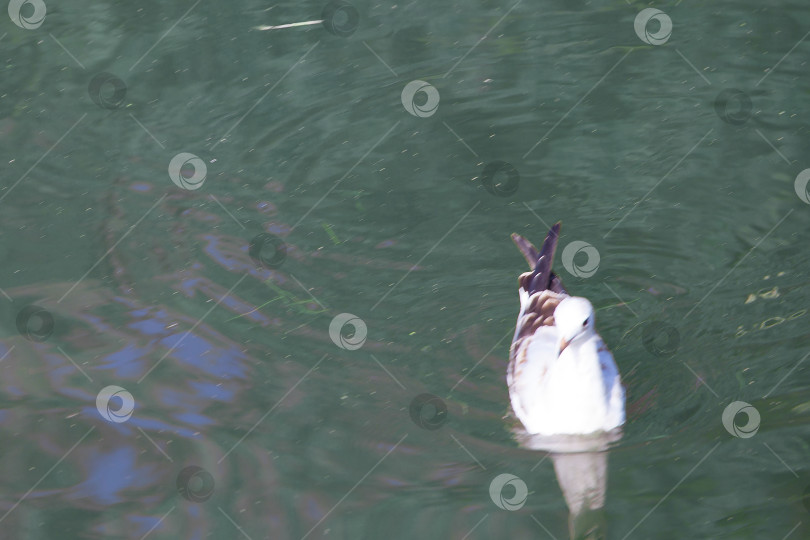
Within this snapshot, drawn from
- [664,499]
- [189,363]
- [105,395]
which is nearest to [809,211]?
[664,499]

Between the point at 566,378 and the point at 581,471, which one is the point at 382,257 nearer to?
the point at 566,378

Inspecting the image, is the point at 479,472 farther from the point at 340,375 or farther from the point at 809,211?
the point at 809,211

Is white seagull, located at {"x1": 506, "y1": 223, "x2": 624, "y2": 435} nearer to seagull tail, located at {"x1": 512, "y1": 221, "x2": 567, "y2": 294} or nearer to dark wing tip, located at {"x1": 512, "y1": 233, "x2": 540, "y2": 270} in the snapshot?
seagull tail, located at {"x1": 512, "y1": 221, "x2": 567, "y2": 294}

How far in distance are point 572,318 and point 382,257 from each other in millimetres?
1679

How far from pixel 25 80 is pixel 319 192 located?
2.83 m

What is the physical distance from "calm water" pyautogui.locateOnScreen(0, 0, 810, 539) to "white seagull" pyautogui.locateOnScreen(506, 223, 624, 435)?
6.2 inches

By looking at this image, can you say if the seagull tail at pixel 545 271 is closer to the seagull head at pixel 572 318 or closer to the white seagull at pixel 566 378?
the white seagull at pixel 566 378

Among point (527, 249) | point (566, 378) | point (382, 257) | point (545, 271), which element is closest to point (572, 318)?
point (566, 378)

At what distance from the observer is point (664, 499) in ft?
14.5

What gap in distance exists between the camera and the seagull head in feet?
15.1

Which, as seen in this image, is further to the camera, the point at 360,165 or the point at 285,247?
the point at 360,165

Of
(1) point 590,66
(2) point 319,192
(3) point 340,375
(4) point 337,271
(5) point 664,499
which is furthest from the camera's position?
(1) point 590,66

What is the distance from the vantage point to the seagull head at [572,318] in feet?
15.1

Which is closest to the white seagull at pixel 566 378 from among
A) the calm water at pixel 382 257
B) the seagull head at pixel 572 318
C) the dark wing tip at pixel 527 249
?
the seagull head at pixel 572 318
